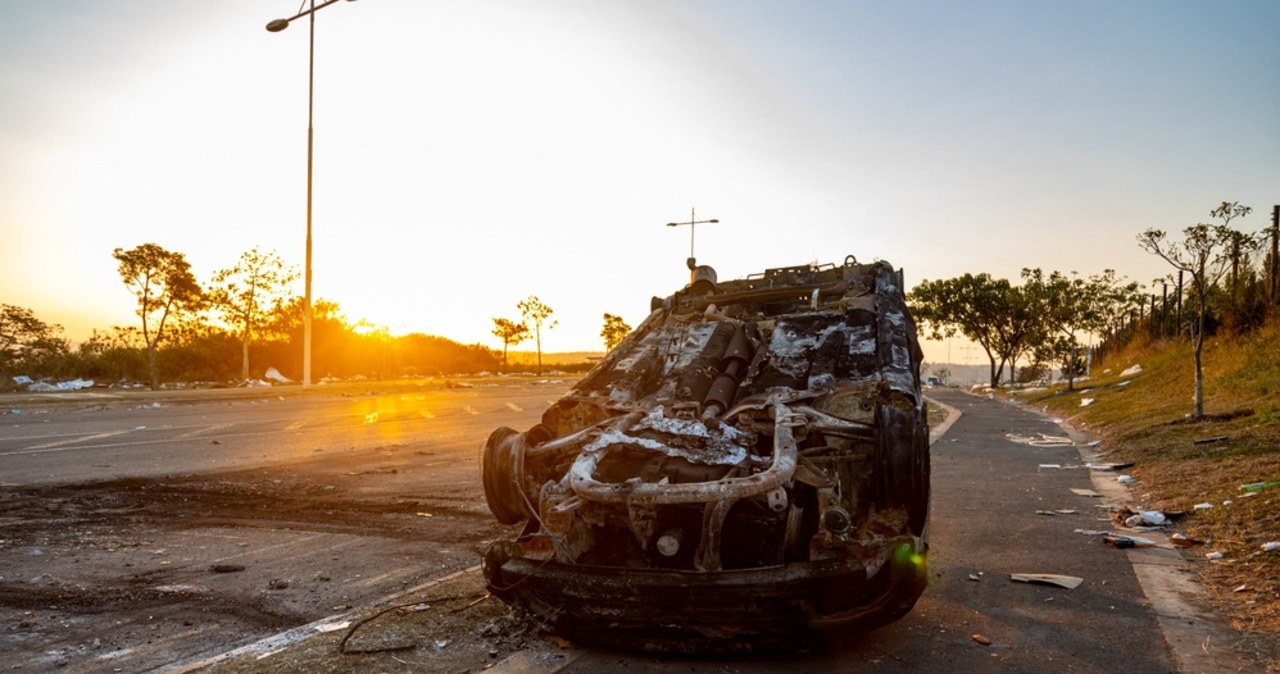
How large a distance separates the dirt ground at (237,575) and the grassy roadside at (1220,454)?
431cm

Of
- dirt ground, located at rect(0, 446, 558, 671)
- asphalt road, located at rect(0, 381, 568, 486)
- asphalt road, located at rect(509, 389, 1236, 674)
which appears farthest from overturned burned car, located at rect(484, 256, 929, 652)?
asphalt road, located at rect(0, 381, 568, 486)

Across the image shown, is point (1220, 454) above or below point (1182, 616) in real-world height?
above

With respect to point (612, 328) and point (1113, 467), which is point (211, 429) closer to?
point (1113, 467)

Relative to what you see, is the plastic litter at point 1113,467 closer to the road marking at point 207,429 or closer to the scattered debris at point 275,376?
the road marking at point 207,429

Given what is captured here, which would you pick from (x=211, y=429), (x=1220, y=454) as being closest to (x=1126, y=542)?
(x=1220, y=454)

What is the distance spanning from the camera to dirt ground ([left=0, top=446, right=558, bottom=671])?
3988 mm

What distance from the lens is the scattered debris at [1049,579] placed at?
5.01 metres

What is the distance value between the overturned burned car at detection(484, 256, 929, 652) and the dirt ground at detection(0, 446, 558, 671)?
1.99 feet

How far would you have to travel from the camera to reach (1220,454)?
9.38 metres

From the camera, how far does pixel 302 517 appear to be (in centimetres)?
743

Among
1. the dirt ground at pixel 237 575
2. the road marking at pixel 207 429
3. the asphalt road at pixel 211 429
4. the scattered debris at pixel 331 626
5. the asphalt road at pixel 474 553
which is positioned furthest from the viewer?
the road marking at pixel 207 429

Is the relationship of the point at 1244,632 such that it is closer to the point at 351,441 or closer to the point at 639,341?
the point at 639,341

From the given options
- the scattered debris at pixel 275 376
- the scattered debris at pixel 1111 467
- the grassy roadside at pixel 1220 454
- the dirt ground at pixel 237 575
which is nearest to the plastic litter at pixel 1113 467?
the scattered debris at pixel 1111 467

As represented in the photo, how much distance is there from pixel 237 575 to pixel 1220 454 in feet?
35.1
